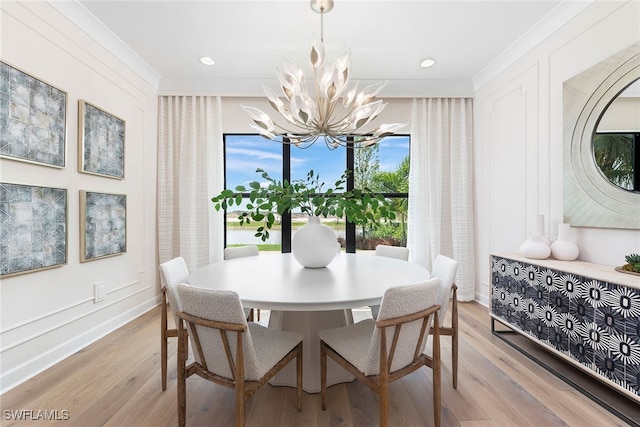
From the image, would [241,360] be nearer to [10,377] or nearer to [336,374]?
[336,374]

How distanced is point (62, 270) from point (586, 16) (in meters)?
4.17

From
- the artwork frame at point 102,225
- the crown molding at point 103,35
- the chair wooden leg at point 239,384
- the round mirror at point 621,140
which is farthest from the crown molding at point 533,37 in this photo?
the artwork frame at point 102,225

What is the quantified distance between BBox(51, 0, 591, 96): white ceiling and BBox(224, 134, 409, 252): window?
80 cm

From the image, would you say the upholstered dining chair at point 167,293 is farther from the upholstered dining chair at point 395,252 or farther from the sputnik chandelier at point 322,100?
the upholstered dining chair at point 395,252

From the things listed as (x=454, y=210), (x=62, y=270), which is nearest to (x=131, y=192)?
(x=62, y=270)

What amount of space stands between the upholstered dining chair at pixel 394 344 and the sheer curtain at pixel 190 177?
2482 mm

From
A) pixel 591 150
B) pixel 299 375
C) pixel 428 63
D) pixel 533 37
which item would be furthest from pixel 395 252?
pixel 533 37

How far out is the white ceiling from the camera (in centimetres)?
225

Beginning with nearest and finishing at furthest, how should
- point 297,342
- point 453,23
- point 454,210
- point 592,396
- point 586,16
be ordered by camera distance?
point 297,342
point 592,396
point 586,16
point 453,23
point 454,210

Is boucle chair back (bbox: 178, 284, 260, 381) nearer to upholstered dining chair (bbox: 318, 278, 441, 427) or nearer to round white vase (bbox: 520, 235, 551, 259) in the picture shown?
upholstered dining chair (bbox: 318, 278, 441, 427)

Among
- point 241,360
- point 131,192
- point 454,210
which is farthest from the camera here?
point 454,210

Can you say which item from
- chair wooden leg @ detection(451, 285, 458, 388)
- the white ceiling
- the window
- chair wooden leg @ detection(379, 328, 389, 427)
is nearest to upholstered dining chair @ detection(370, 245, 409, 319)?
chair wooden leg @ detection(451, 285, 458, 388)

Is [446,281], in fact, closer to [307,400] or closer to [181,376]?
[307,400]

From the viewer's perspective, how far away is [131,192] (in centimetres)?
304
